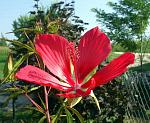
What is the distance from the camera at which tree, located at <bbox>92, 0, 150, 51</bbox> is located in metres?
18.9

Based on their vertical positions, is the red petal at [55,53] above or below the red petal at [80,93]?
above

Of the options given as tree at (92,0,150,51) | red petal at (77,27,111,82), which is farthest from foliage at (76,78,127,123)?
tree at (92,0,150,51)

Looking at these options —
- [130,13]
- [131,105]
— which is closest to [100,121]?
[131,105]

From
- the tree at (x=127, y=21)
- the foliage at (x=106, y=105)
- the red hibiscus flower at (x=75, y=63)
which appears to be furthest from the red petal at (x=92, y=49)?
the tree at (x=127, y=21)

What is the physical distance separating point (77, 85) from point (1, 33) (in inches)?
13.7

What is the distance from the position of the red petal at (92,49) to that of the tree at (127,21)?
18.1m

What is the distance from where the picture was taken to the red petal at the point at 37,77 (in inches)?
30.0

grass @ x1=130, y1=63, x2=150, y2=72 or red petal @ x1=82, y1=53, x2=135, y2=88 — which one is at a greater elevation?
red petal @ x1=82, y1=53, x2=135, y2=88

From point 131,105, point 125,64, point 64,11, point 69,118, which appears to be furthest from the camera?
point 131,105

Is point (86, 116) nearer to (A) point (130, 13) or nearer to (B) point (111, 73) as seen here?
(B) point (111, 73)

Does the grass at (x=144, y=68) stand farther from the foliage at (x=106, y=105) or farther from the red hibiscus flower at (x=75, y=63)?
Result: the red hibiscus flower at (x=75, y=63)

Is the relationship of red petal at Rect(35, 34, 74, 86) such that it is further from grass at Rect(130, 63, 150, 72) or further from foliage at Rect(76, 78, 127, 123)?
grass at Rect(130, 63, 150, 72)

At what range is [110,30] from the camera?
1934cm

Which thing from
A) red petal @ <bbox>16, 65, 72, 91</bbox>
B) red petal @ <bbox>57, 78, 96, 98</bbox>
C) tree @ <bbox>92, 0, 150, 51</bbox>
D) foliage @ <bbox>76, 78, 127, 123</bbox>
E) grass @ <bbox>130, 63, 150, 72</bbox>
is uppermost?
red petal @ <bbox>16, 65, 72, 91</bbox>
